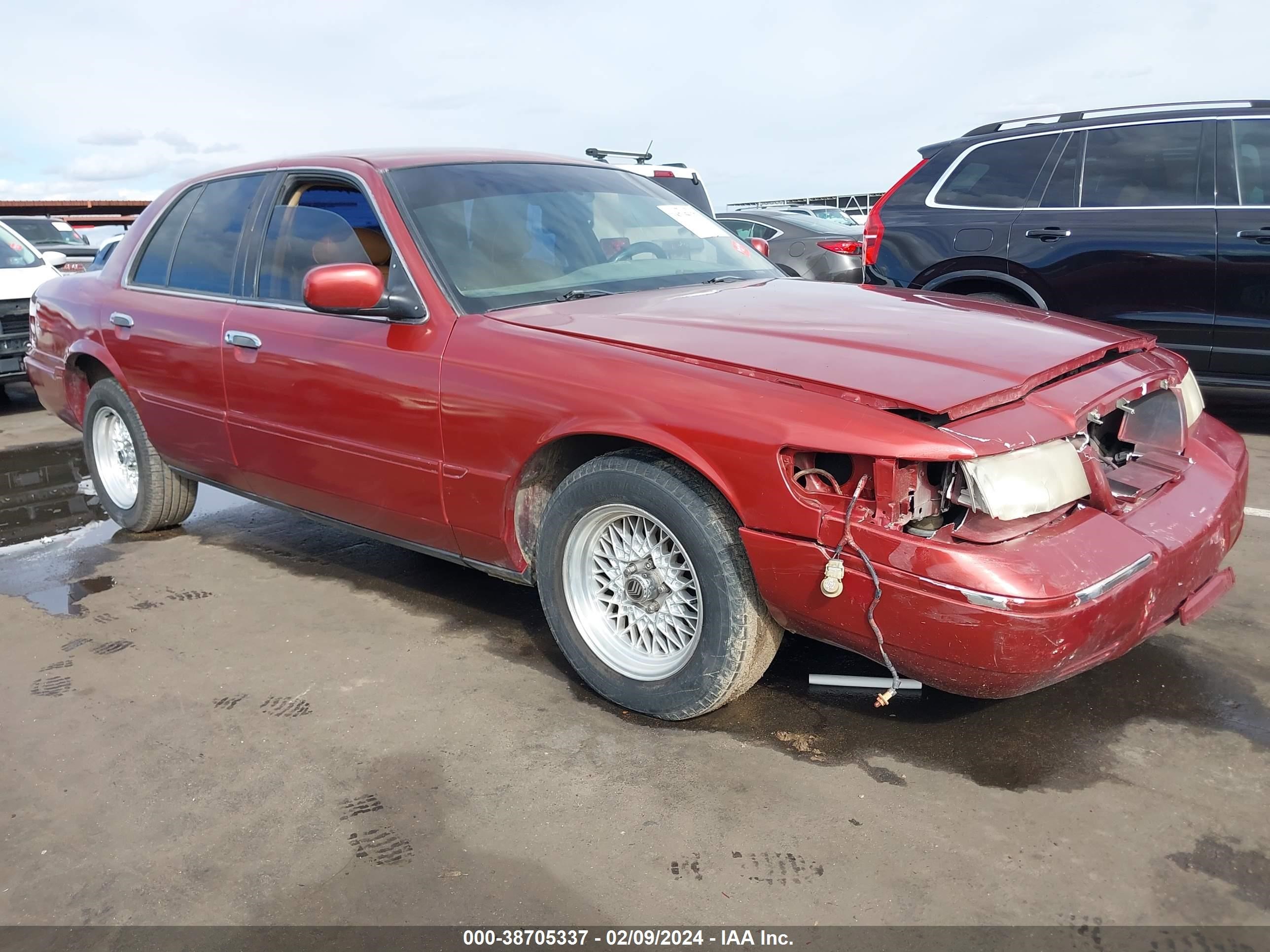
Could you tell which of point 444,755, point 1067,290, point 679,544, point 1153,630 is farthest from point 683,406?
point 1067,290

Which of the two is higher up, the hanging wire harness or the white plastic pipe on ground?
the hanging wire harness

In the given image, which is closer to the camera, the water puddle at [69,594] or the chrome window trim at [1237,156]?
the water puddle at [69,594]

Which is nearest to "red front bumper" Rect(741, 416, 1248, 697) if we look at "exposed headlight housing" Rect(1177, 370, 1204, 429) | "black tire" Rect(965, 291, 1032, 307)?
"exposed headlight housing" Rect(1177, 370, 1204, 429)

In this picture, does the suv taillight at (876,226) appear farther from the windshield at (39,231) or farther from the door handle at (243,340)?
the windshield at (39,231)

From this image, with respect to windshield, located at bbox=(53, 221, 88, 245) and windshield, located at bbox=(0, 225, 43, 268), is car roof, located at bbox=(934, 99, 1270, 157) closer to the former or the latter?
windshield, located at bbox=(0, 225, 43, 268)

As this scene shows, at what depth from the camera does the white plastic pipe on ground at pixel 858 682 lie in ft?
8.36

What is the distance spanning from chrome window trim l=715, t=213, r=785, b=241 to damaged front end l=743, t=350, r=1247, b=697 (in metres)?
7.59

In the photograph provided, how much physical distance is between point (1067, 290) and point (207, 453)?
4708 millimetres

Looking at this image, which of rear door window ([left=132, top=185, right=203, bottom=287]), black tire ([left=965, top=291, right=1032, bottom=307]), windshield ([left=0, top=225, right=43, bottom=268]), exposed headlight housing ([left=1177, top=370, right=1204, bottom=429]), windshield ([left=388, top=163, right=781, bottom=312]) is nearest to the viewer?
exposed headlight housing ([left=1177, top=370, right=1204, bottom=429])

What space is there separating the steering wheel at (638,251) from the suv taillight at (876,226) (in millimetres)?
3100

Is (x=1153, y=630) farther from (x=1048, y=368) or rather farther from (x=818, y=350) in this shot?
(x=818, y=350)

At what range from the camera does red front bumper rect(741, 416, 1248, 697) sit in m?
2.26

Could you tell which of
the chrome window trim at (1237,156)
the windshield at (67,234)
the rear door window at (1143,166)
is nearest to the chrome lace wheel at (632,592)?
the rear door window at (1143,166)

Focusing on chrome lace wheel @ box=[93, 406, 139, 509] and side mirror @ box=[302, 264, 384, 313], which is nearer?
side mirror @ box=[302, 264, 384, 313]
